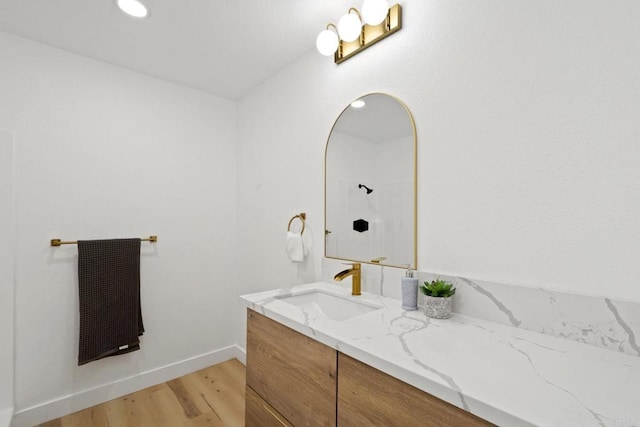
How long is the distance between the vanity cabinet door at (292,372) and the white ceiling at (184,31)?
1527 millimetres

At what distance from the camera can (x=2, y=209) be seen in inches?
65.6

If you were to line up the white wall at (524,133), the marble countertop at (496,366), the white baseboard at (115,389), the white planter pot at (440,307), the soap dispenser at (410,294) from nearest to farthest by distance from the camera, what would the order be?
the marble countertop at (496,366)
the white wall at (524,133)
the white planter pot at (440,307)
the soap dispenser at (410,294)
the white baseboard at (115,389)

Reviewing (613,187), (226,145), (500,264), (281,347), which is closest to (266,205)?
(226,145)

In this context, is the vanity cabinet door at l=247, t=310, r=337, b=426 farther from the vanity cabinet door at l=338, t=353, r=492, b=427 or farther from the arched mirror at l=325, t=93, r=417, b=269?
the arched mirror at l=325, t=93, r=417, b=269

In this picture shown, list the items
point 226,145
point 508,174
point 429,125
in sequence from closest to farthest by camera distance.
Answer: point 508,174, point 429,125, point 226,145

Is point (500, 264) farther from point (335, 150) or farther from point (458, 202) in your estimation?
point (335, 150)

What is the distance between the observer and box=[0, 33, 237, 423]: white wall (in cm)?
176

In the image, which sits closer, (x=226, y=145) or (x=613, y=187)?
(x=613, y=187)

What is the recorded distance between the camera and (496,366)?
0.72m

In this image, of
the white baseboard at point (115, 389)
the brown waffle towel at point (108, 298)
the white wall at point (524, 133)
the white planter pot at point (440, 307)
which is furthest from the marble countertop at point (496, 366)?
the white baseboard at point (115, 389)

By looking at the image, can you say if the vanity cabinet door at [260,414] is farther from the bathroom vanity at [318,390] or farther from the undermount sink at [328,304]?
the undermount sink at [328,304]

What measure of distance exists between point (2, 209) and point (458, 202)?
7.86ft

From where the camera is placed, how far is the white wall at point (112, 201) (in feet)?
5.79

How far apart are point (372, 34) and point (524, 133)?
888 millimetres
